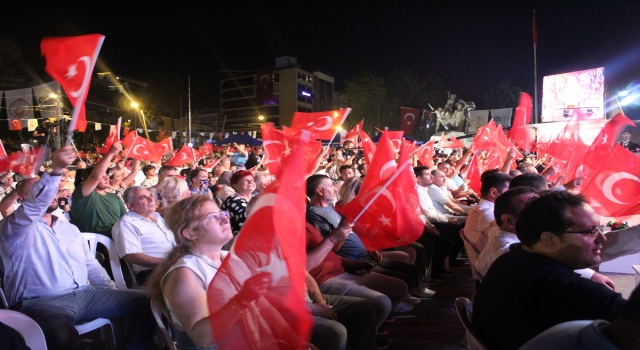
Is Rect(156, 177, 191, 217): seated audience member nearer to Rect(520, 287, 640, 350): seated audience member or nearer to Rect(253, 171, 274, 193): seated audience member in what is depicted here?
Rect(253, 171, 274, 193): seated audience member

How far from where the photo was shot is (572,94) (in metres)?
31.9

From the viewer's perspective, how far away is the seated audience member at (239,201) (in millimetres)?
4348

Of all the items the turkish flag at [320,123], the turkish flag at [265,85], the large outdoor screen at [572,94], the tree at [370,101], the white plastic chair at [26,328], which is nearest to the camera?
the white plastic chair at [26,328]

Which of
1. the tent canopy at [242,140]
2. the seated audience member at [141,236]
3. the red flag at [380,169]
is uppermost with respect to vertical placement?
the tent canopy at [242,140]

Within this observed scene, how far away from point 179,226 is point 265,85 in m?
74.3

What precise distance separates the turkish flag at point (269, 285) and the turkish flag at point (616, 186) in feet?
12.9

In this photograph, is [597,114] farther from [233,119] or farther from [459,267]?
[233,119]

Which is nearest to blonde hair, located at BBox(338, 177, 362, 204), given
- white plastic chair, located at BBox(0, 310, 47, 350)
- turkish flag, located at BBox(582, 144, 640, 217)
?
turkish flag, located at BBox(582, 144, 640, 217)

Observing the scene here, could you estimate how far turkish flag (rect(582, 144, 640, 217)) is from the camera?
14.8ft

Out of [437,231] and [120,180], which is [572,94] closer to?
[437,231]

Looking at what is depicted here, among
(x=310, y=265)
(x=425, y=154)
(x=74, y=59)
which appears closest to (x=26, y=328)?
(x=310, y=265)

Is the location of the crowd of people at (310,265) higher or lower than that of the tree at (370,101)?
lower

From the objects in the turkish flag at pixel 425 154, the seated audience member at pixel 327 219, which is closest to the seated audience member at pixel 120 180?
the seated audience member at pixel 327 219

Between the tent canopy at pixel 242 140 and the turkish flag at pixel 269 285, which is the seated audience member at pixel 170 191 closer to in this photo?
the turkish flag at pixel 269 285
